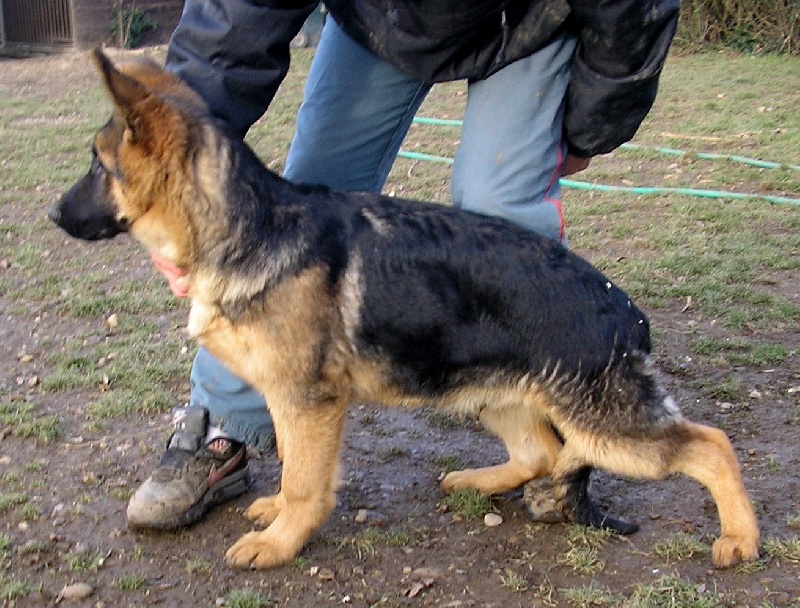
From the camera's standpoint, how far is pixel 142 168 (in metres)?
3.26

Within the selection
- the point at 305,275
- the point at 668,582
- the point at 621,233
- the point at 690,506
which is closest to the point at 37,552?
the point at 305,275

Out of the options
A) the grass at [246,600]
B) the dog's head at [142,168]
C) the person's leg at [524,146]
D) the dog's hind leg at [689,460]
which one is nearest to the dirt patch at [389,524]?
the grass at [246,600]

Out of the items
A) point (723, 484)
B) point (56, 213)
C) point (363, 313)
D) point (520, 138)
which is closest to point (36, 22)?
point (56, 213)

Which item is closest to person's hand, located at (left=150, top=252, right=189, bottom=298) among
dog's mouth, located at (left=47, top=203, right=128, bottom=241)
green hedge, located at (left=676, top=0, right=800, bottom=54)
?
dog's mouth, located at (left=47, top=203, right=128, bottom=241)

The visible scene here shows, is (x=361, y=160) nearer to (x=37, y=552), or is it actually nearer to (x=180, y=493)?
(x=180, y=493)

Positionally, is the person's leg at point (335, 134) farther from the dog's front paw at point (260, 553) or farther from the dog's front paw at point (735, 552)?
the dog's front paw at point (735, 552)

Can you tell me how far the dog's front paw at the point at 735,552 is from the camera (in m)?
3.41

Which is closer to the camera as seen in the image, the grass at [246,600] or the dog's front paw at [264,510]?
the grass at [246,600]

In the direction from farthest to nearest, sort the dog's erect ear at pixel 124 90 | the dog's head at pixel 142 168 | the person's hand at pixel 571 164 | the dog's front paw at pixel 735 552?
the person's hand at pixel 571 164 < the dog's front paw at pixel 735 552 < the dog's head at pixel 142 168 < the dog's erect ear at pixel 124 90

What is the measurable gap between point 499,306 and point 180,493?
1.46 metres

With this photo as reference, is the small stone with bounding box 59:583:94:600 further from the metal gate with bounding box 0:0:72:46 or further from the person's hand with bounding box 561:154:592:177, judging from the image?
the metal gate with bounding box 0:0:72:46

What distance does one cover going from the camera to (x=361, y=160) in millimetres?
4066

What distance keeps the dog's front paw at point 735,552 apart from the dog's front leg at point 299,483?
1.42m

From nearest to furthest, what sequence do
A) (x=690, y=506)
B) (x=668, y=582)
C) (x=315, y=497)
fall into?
(x=668, y=582)
(x=315, y=497)
(x=690, y=506)
